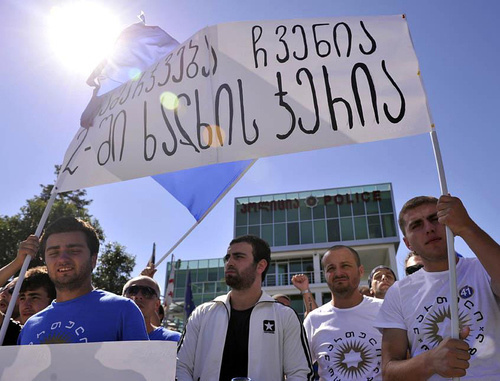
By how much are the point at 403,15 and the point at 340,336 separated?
7.02 ft

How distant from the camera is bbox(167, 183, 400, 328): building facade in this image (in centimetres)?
3120

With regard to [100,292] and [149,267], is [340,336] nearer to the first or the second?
[100,292]

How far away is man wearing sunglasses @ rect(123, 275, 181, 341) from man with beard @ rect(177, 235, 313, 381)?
880 mm

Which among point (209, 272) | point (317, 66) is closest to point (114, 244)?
point (209, 272)

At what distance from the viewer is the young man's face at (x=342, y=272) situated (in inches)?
131

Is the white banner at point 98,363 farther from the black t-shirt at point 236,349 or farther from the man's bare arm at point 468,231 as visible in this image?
the black t-shirt at point 236,349

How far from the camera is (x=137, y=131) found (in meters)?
2.89

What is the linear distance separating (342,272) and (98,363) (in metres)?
2.45

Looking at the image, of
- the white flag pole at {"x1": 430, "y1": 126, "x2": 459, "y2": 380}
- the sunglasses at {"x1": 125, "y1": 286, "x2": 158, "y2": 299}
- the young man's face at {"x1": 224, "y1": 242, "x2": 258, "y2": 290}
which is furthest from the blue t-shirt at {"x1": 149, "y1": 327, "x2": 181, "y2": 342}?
the white flag pole at {"x1": 430, "y1": 126, "x2": 459, "y2": 380}

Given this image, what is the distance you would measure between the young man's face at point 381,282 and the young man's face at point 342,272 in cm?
105

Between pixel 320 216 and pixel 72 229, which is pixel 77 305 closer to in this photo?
pixel 72 229

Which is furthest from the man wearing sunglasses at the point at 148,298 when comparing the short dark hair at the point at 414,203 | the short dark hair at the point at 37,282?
the short dark hair at the point at 414,203

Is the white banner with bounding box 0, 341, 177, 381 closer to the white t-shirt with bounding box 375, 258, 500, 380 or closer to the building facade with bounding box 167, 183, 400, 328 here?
the white t-shirt with bounding box 375, 258, 500, 380

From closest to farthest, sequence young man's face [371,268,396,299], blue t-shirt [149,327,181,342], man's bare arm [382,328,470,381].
A: man's bare arm [382,328,470,381] < blue t-shirt [149,327,181,342] < young man's face [371,268,396,299]
